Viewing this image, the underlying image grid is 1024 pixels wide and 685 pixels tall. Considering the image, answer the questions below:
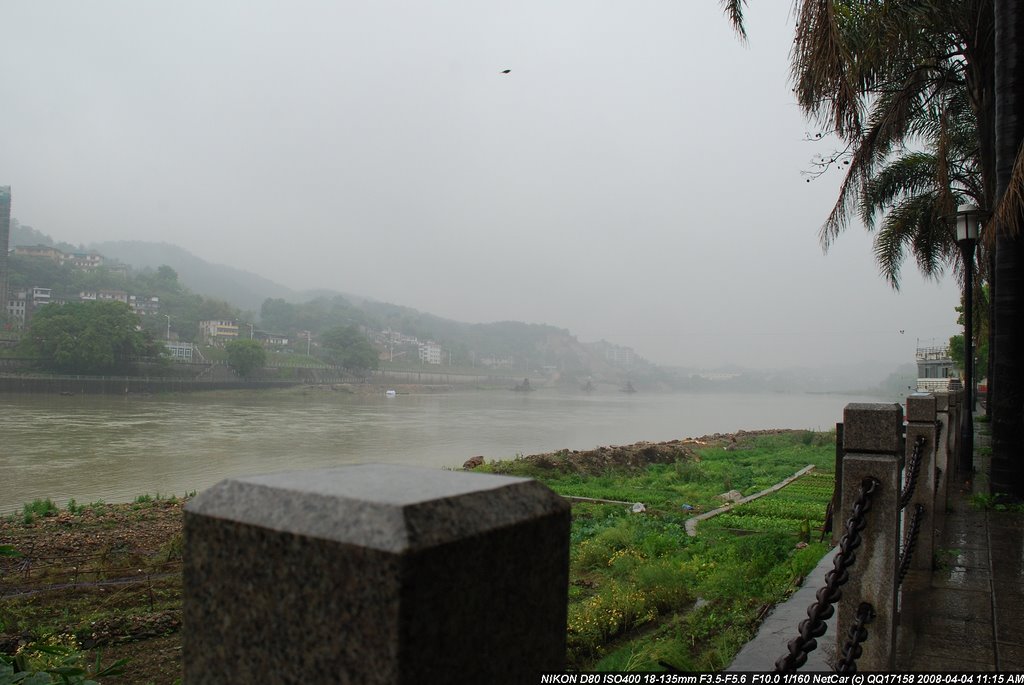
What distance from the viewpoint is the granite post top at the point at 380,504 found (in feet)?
2.78

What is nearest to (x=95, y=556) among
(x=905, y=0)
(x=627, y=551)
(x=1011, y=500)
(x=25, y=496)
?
(x=627, y=551)

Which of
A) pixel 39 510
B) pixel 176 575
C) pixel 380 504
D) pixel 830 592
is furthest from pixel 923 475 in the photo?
pixel 39 510

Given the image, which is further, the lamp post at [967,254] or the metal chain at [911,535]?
the lamp post at [967,254]

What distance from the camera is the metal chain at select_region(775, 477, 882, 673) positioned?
212 centimetres

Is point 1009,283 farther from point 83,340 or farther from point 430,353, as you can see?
point 430,353

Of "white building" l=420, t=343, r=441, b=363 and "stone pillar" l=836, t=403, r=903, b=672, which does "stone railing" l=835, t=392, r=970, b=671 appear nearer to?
"stone pillar" l=836, t=403, r=903, b=672

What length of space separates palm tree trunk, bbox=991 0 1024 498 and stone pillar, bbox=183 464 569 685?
815 cm

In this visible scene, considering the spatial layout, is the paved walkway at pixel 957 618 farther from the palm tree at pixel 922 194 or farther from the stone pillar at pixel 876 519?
the palm tree at pixel 922 194

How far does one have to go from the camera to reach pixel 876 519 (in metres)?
2.89

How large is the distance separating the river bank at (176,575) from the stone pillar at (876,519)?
109cm

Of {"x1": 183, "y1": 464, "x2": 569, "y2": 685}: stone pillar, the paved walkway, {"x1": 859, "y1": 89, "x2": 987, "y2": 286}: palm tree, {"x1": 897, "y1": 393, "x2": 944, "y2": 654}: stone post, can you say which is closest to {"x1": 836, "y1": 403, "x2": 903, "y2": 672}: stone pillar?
the paved walkway

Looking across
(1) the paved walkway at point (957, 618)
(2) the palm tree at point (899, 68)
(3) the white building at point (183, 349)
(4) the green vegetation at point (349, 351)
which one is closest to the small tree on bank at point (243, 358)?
(3) the white building at point (183, 349)

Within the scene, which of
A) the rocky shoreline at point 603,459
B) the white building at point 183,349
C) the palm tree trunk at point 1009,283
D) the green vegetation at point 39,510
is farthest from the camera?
the white building at point 183,349

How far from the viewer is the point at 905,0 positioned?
10734mm
